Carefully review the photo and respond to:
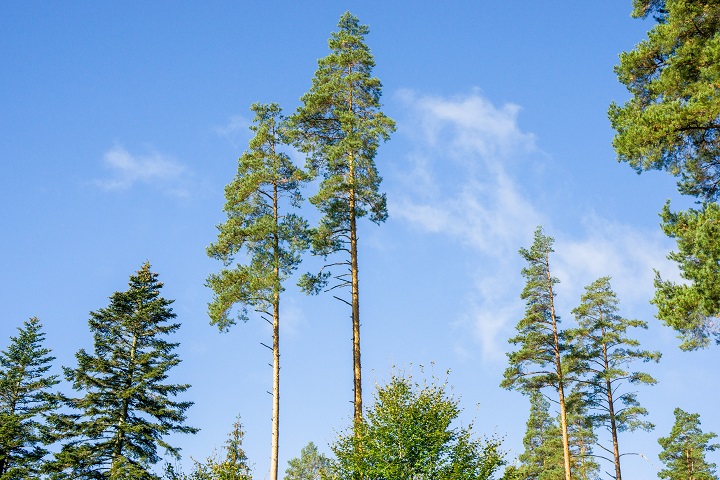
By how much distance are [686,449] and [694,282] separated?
2971 centimetres

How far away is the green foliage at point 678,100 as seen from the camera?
13508mm

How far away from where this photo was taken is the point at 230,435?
3294cm

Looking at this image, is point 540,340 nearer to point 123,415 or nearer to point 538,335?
point 538,335

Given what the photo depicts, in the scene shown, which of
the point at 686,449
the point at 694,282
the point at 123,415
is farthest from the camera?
the point at 686,449

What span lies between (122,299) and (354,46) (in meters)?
16.6

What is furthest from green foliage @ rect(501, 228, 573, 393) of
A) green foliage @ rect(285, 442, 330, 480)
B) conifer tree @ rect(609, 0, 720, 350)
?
green foliage @ rect(285, 442, 330, 480)

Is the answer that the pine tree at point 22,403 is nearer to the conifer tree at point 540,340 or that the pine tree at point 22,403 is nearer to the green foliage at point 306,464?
the conifer tree at point 540,340

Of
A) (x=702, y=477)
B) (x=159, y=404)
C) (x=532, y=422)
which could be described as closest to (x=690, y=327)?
(x=159, y=404)

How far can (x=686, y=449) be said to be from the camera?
3688 cm

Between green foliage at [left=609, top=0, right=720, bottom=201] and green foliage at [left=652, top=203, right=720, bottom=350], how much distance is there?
65.0 inches

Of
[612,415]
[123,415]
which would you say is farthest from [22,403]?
[612,415]

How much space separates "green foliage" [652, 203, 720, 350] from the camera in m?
12.6

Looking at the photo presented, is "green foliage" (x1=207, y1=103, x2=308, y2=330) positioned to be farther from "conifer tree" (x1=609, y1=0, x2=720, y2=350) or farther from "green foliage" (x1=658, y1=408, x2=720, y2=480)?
"green foliage" (x1=658, y1=408, x2=720, y2=480)

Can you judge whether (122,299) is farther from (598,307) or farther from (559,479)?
(559,479)
